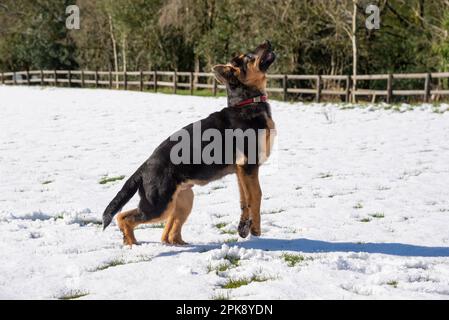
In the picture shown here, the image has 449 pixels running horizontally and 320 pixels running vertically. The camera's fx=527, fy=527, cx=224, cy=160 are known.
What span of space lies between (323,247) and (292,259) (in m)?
0.53

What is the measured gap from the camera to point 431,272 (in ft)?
12.5

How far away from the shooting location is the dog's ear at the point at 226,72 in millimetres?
4773

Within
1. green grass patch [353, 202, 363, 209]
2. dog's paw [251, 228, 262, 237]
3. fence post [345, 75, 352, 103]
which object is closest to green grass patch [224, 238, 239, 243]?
dog's paw [251, 228, 262, 237]

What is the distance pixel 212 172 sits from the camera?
15.1 feet

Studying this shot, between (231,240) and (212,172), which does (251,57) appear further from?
(231,240)

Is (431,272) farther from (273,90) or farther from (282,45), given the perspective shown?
(282,45)

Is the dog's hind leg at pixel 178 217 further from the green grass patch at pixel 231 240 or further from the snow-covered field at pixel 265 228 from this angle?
the green grass patch at pixel 231 240

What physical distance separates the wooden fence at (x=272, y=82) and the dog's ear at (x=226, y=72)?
14975 mm

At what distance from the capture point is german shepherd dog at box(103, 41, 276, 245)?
444 centimetres

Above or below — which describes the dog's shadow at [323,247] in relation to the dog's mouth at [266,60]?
below

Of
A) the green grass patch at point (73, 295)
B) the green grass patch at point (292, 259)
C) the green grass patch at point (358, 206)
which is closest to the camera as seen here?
the green grass patch at point (73, 295)

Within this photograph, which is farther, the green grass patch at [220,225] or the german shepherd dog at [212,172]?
the green grass patch at [220,225]

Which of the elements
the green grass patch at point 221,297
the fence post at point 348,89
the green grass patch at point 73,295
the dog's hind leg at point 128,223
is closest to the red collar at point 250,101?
the dog's hind leg at point 128,223
